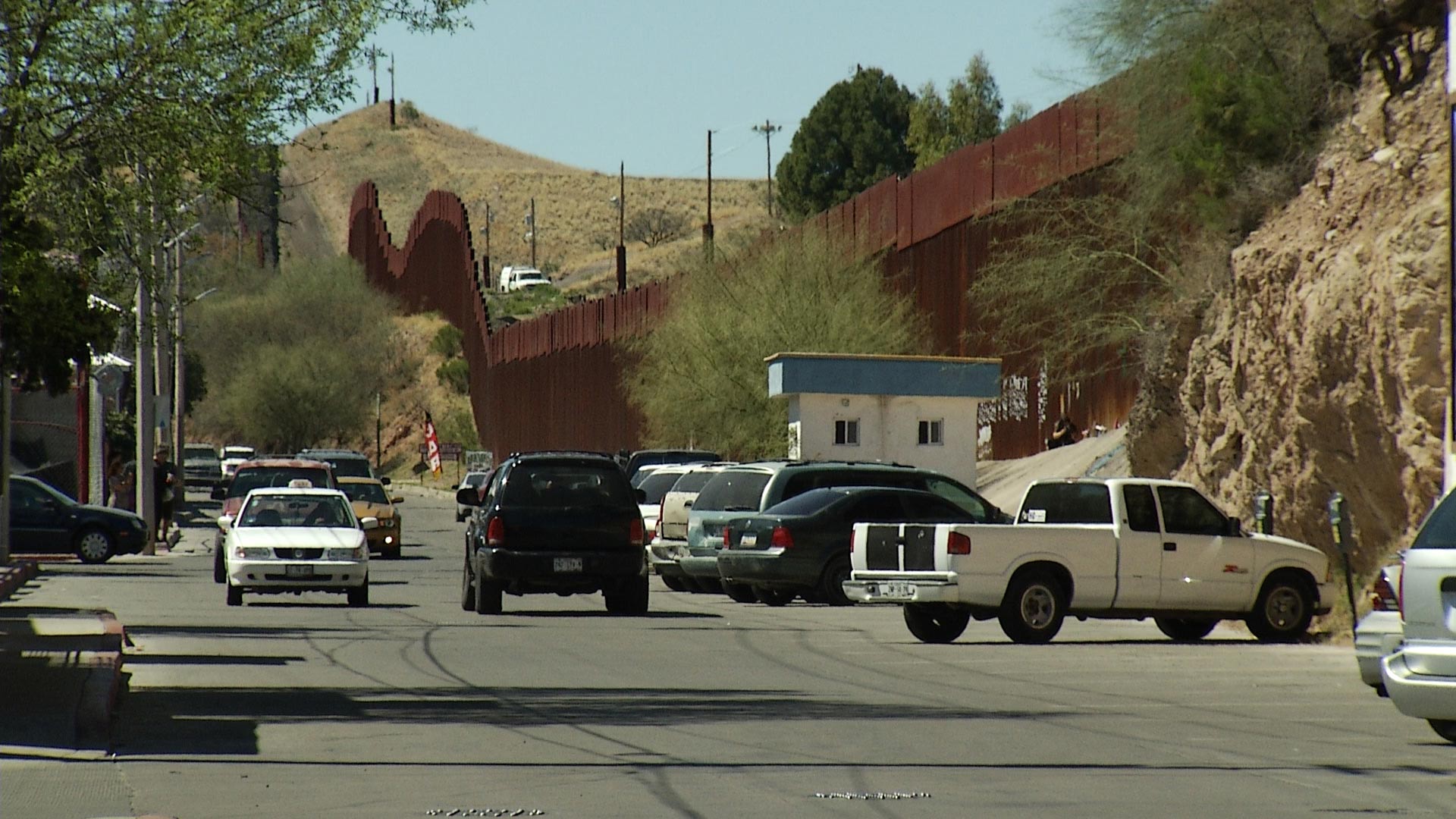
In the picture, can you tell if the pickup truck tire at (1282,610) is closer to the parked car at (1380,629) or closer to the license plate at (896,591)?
the license plate at (896,591)

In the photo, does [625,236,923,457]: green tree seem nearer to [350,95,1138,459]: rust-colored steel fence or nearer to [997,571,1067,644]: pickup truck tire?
[350,95,1138,459]: rust-colored steel fence

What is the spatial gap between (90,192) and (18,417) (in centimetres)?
5070

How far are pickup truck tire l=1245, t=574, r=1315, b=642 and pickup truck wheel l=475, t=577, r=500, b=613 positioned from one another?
332 inches

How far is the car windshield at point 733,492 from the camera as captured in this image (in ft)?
94.1

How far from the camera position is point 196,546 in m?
45.0

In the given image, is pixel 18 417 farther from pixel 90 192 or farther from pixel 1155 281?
pixel 90 192

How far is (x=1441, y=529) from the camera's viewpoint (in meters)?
11.3

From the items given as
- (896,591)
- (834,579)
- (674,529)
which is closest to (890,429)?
(674,529)

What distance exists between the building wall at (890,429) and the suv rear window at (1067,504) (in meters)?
20.0

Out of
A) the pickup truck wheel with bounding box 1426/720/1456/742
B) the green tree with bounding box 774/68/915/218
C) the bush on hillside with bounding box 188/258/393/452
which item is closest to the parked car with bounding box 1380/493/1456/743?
the pickup truck wheel with bounding box 1426/720/1456/742

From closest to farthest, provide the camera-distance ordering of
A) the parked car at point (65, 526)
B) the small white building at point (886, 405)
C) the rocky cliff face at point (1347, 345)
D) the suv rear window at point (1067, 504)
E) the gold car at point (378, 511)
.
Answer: the suv rear window at point (1067, 504) < the rocky cliff face at point (1347, 345) < the parked car at point (65, 526) < the gold car at point (378, 511) < the small white building at point (886, 405)

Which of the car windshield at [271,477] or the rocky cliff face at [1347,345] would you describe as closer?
the rocky cliff face at [1347,345]

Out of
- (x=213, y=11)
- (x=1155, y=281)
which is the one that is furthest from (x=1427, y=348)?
(x=1155, y=281)

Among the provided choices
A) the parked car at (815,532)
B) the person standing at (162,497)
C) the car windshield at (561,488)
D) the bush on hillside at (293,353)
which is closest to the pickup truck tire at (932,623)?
the parked car at (815,532)
